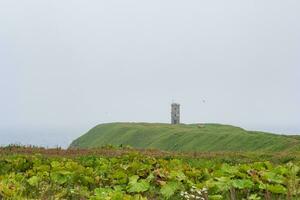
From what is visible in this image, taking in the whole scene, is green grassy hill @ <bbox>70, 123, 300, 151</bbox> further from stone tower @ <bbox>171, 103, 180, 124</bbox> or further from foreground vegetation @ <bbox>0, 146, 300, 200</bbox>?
foreground vegetation @ <bbox>0, 146, 300, 200</bbox>

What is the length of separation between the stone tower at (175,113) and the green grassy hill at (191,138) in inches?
438

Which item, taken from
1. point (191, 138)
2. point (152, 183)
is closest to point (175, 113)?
point (191, 138)

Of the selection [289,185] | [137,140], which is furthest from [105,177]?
[137,140]

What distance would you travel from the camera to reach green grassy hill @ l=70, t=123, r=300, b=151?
158 feet

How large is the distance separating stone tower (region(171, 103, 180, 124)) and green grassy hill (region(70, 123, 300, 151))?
11125mm

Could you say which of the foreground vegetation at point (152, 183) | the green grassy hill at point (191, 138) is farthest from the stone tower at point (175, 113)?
the foreground vegetation at point (152, 183)

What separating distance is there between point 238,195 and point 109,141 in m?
71.7

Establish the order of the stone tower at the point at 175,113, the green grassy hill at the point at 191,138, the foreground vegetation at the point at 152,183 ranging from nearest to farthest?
the foreground vegetation at the point at 152,183
the green grassy hill at the point at 191,138
the stone tower at the point at 175,113

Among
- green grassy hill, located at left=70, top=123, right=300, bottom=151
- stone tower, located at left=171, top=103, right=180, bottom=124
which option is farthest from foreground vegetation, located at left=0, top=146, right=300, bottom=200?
stone tower, located at left=171, top=103, right=180, bottom=124

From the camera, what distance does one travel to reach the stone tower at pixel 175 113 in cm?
9631

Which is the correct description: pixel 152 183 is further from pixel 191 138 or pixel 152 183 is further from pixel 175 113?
pixel 175 113

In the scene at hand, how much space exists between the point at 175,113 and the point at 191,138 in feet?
113

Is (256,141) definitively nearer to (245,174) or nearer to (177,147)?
(177,147)

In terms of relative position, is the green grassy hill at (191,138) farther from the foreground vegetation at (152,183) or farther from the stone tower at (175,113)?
the foreground vegetation at (152,183)
